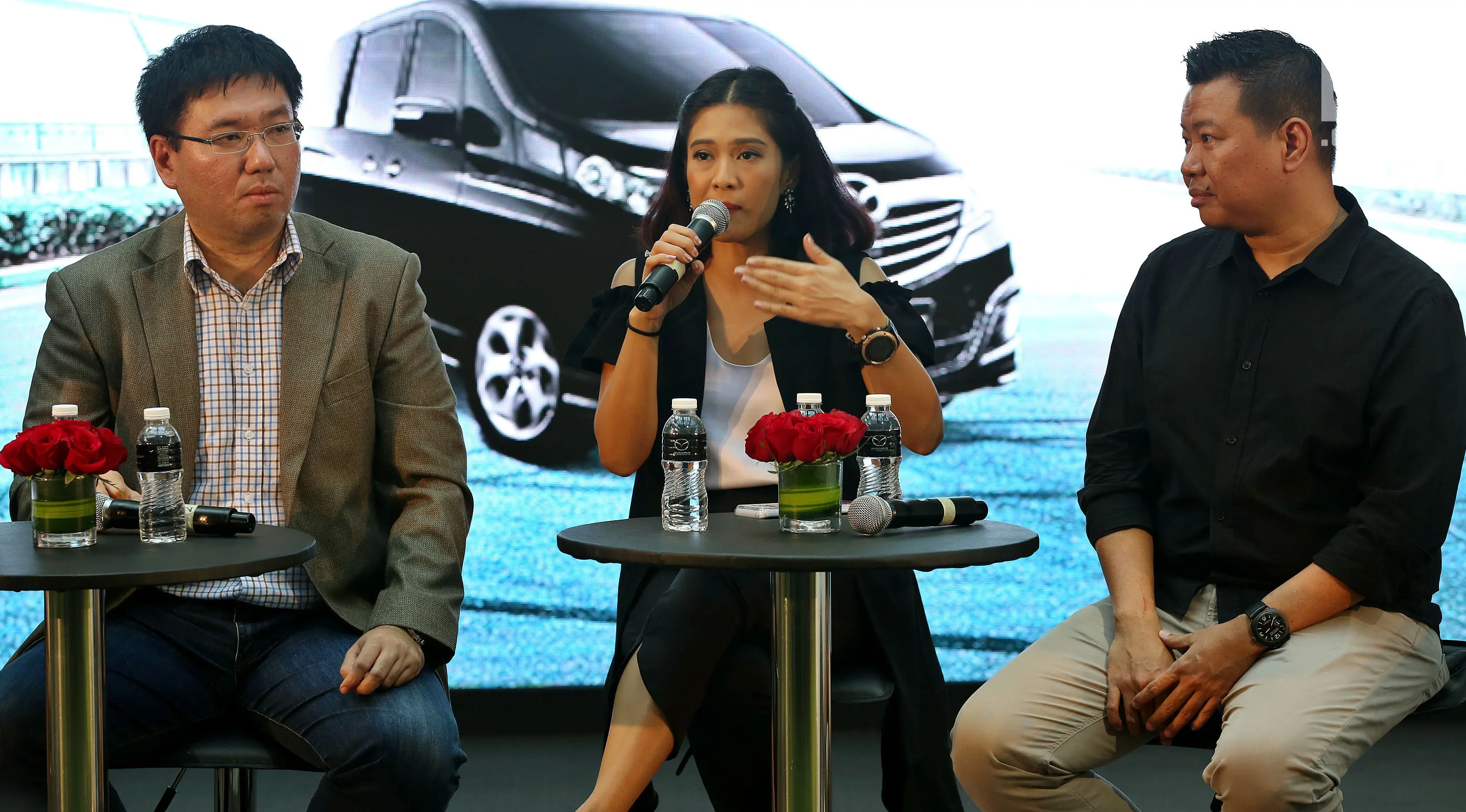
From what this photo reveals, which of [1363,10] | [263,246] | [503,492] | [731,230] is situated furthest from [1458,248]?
[263,246]

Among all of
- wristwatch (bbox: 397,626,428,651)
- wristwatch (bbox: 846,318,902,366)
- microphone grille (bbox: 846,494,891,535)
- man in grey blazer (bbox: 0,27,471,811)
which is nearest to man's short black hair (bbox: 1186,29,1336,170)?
wristwatch (bbox: 846,318,902,366)

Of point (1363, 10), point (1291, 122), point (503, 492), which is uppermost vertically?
point (1363, 10)

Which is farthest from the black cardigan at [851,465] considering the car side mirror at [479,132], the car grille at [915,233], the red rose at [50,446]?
the car side mirror at [479,132]

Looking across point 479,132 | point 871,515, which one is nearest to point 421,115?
point 479,132

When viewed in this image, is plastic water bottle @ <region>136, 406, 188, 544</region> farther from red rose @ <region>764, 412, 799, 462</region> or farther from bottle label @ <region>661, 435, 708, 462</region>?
red rose @ <region>764, 412, 799, 462</region>

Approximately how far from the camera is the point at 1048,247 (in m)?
3.65

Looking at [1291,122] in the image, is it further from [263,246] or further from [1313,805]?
[263,246]

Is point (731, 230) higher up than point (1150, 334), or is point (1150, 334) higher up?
point (731, 230)

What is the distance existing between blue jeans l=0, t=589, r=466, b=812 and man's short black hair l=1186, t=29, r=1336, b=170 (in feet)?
5.13

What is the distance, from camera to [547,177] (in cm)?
362

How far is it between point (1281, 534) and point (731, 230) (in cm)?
108

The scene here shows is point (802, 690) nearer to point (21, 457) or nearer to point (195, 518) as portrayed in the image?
point (195, 518)

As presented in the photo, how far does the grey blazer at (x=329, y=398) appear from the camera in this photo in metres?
2.07

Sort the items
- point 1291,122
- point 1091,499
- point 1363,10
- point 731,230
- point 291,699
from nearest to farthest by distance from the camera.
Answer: point 291,699 < point 1291,122 < point 1091,499 < point 731,230 < point 1363,10
